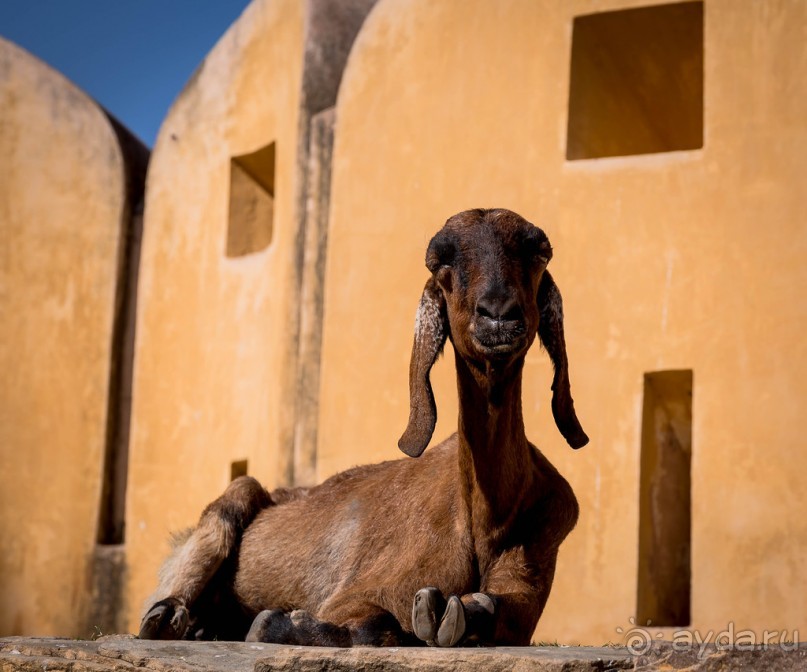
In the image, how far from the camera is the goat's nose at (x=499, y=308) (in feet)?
19.1

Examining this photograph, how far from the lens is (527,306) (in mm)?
6027

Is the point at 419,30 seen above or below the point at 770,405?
above

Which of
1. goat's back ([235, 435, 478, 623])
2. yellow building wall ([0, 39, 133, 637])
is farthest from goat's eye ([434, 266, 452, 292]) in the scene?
yellow building wall ([0, 39, 133, 637])

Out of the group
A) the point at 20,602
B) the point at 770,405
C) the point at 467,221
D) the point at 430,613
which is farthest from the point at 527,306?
the point at 20,602

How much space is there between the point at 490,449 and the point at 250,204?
1033 centimetres

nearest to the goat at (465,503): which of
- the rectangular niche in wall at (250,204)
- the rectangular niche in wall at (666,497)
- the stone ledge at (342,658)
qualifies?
the stone ledge at (342,658)

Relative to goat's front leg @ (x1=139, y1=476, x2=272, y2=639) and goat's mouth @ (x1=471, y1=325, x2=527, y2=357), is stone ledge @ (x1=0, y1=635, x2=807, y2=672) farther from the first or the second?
goat's mouth @ (x1=471, y1=325, x2=527, y2=357)

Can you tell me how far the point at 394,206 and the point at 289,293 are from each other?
170 cm

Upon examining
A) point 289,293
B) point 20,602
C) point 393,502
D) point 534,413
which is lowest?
point 20,602

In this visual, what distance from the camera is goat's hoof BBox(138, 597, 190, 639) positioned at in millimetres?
6941

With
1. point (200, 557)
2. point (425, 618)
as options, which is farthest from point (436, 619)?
point (200, 557)

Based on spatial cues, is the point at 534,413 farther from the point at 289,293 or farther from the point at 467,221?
the point at 467,221

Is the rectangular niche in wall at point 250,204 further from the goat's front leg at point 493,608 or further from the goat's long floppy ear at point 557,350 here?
the goat's front leg at point 493,608

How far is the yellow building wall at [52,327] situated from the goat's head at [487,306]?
34.7 feet
